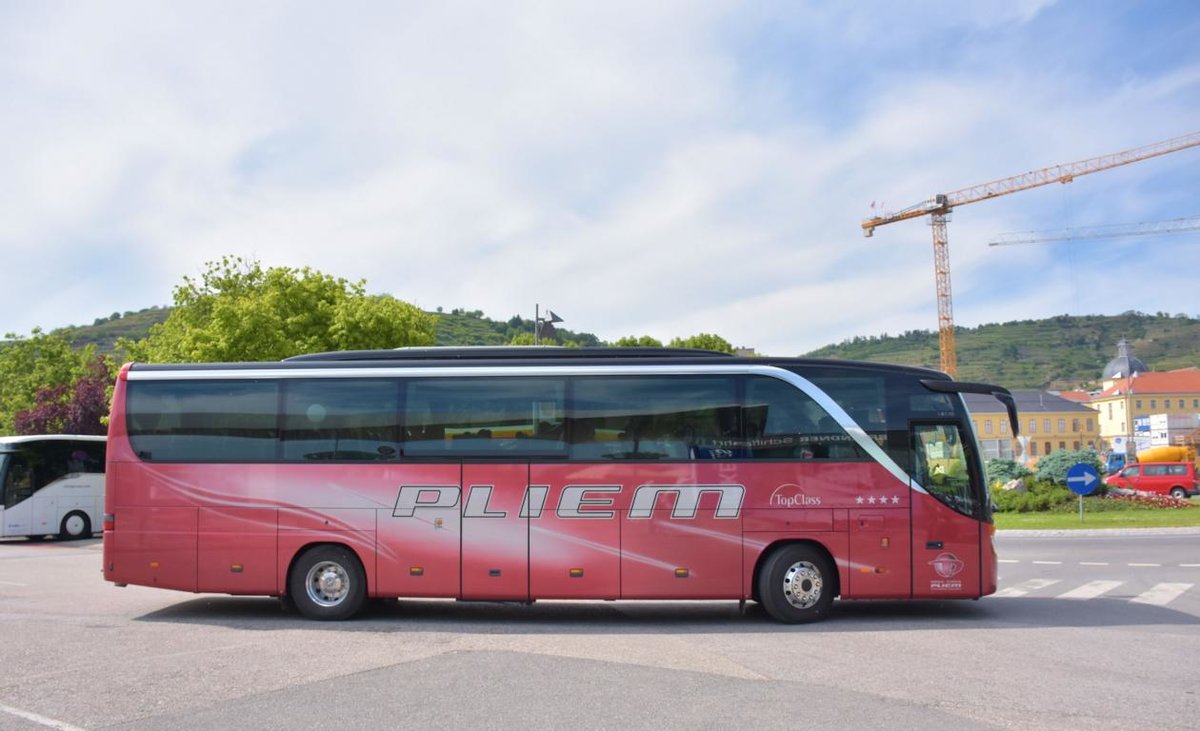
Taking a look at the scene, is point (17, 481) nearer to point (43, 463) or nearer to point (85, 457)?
point (43, 463)

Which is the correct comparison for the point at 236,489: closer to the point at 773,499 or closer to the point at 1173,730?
the point at 773,499

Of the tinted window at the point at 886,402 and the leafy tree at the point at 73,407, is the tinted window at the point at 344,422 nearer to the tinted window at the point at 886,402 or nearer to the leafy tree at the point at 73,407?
the tinted window at the point at 886,402

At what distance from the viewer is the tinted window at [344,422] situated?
12383mm

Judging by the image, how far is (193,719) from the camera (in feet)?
23.7

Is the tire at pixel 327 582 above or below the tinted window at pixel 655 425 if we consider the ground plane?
below

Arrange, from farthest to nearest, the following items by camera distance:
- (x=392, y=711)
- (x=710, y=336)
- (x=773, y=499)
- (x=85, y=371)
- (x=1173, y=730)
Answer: (x=710, y=336), (x=85, y=371), (x=773, y=499), (x=392, y=711), (x=1173, y=730)

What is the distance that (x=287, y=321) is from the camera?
3697 centimetres

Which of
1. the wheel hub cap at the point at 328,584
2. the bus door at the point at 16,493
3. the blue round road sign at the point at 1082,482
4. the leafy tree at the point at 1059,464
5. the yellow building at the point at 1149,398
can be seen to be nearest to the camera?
the wheel hub cap at the point at 328,584

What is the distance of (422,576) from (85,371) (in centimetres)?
5651

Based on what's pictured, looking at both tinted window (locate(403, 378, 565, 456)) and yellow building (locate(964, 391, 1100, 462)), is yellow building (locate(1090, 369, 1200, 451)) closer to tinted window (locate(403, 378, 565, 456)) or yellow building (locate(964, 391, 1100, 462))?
yellow building (locate(964, 391, 1100, 462))

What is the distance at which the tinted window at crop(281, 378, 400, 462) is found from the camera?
12.4 meters

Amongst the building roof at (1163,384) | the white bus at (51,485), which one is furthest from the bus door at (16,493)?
the building roof at (1163,384)

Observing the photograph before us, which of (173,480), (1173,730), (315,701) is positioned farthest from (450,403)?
(1173,730)

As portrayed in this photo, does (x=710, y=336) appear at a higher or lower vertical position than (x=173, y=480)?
higher
